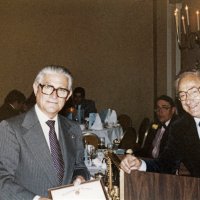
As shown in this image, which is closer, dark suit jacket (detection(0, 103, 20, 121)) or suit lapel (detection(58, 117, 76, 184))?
suit lapel (detection(58, 117, 76, 184))

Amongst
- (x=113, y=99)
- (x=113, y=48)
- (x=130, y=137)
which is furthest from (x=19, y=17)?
(x=130, y=137)

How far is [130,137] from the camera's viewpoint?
5.69m

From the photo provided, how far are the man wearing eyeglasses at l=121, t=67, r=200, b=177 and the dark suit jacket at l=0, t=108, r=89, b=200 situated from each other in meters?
0.42

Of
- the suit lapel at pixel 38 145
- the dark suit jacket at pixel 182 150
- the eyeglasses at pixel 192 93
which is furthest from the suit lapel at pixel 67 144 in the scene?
the eyeglasses at pixel 192 93

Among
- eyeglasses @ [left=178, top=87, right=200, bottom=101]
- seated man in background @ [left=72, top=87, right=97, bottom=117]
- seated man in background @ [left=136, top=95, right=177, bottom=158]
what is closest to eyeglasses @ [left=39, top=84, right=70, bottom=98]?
eyeglasses @ [left=178, top=87, right=200, bottom=101]

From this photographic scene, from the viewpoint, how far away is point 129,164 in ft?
6.15

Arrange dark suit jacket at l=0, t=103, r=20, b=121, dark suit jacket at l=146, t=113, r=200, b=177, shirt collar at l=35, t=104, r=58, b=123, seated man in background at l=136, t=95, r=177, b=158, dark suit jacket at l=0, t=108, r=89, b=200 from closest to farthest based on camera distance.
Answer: dark suit jacket at l=0, t=108, r=89, b=200 → shirt collar at l=35, t=104, r=58, b=123 → dark suit jacket at l=146, t=113, r=200, b=177 → seated man in background at l=136, t=95, r=177, b=158 → dark suit jacket at l=0, t=103, r=20, b=121

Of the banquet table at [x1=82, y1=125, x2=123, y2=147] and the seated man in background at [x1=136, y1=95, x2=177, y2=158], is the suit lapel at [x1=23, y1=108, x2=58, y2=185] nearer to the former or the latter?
the seated man in background at [x1=136, y1=95, x2=177, y2=158]

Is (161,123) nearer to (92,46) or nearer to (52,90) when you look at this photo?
(52,90)

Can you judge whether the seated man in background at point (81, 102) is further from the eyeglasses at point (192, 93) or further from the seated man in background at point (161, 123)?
the eyeglasses at point (192, 93)

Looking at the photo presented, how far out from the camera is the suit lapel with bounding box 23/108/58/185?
6.36ft

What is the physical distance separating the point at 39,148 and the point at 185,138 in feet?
2.95

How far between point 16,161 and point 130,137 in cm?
394

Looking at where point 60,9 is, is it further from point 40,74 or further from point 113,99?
point 40,74
